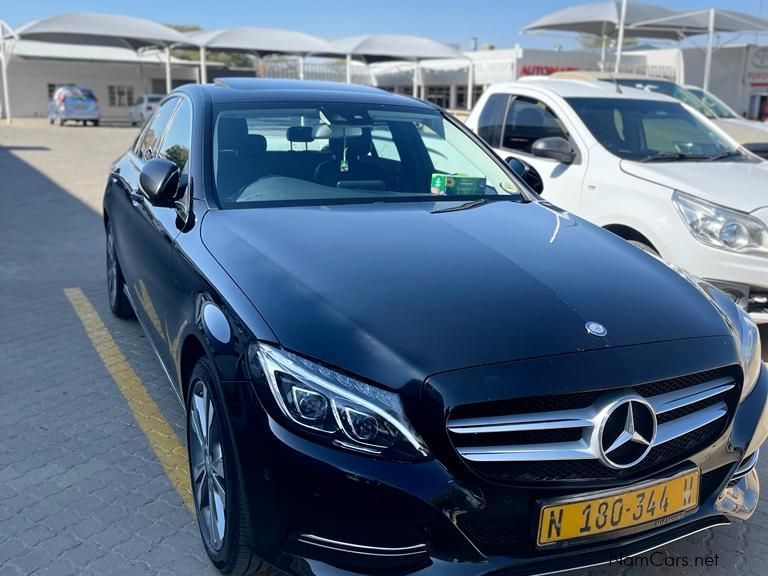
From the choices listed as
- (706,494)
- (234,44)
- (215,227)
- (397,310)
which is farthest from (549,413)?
(234,44)

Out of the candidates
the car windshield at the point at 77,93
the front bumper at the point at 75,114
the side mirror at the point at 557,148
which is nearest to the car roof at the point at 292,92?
the side mirror at the point at 557,148

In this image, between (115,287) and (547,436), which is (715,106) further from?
(547,436)

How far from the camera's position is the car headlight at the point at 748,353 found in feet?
8.11

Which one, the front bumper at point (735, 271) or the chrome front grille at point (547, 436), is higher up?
the chrome front grille at point (547, 436)

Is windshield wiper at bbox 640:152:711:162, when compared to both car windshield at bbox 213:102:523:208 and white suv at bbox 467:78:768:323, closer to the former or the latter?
white suv at bbox 467:78:768:323

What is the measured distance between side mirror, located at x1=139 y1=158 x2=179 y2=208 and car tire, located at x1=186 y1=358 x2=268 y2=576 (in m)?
0.98

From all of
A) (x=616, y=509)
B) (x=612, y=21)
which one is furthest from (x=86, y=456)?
(x=612, y=21)

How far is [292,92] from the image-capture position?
3.98 m

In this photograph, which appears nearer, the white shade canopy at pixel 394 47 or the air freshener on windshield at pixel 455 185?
the air freshener on windshield at pixel 455 185

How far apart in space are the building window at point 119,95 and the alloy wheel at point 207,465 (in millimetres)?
48598

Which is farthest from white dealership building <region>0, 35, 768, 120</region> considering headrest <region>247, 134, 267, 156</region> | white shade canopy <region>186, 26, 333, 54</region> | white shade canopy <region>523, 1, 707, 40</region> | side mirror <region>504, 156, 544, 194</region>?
headrest <region>247, 134, 267, 156</region>

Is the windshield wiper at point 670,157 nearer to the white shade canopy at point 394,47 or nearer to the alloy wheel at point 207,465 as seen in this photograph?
the alloy wheel at point 207,465

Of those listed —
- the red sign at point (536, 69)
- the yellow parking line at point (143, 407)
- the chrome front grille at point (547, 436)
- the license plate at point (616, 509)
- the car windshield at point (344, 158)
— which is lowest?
the yellow parking line at point (143, 407)

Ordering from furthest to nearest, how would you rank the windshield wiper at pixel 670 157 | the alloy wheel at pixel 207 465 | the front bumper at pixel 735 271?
1. the windshield wiper at pixel 670 157
2. the front bumper at pixel 735 271
3. the alloy wheel at pixel 207 465
